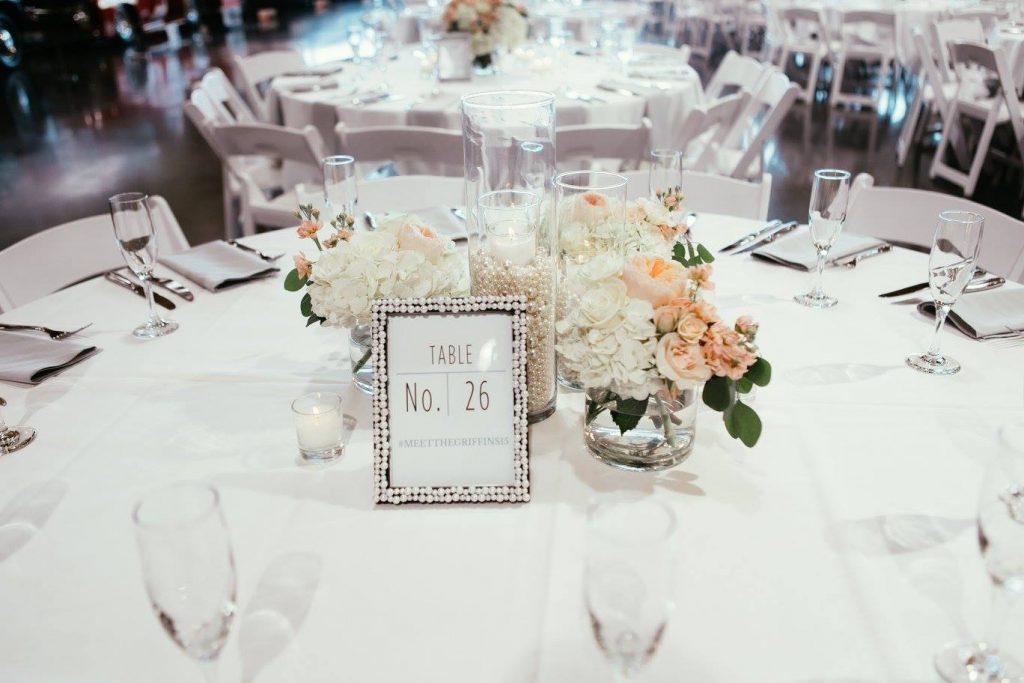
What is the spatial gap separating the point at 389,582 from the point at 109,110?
28.0 feet

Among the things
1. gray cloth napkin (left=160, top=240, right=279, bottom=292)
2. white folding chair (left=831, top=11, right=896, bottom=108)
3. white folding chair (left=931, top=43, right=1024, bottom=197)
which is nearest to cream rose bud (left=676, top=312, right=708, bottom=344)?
gray cloth napkin (left=160, top=240, right=279, bottom=292)

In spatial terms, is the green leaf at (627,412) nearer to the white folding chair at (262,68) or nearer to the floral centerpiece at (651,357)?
the floral centerpiece at (651,357)

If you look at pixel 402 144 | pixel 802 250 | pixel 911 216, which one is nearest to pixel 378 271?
pixel 802 250

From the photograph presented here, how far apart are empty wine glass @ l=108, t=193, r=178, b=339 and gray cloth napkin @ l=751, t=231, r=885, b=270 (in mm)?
1256

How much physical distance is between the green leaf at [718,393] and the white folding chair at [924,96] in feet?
16.9

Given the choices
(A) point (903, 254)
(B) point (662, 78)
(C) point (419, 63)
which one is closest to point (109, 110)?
(C) point (419, 63)

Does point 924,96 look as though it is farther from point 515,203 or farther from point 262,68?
point 515,203

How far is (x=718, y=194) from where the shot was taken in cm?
228

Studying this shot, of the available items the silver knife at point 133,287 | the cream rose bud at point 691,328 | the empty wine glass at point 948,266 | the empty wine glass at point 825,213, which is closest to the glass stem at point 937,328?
the empty wine glass at point 948,266

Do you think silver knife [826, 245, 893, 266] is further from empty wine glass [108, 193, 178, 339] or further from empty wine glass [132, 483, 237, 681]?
empty wine glass [132, 483, 237, 681]

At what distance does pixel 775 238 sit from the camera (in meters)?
1.89

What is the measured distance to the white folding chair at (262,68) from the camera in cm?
450

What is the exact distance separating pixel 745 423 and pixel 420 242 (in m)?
0.51

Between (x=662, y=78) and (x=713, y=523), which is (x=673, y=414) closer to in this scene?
(x=713, y=523)
